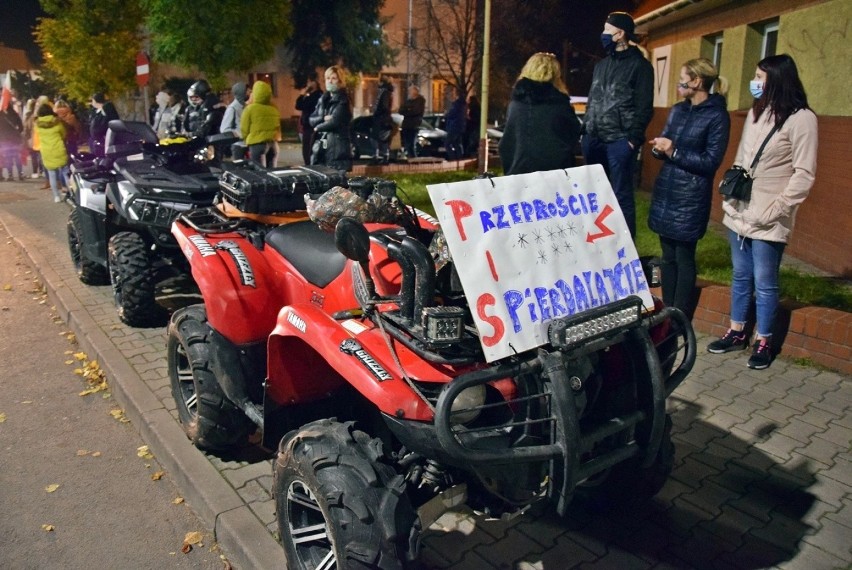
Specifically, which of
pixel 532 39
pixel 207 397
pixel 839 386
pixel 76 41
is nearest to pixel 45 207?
pixel 76 41

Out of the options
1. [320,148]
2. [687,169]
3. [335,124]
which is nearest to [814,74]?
[687,169]

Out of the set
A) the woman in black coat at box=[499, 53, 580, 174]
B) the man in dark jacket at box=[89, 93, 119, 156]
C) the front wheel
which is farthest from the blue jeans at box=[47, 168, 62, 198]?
the front wheel

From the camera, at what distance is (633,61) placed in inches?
229

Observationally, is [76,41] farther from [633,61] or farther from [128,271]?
[633,61]

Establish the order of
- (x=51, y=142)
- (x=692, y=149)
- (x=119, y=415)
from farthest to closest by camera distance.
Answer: (x=51, y=142) → (x=692, y=149) → (x=119, y=415)

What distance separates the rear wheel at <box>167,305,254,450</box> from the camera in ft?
12.7

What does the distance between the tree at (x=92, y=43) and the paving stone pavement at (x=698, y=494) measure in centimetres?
1719

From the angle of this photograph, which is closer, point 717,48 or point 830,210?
point 830,210

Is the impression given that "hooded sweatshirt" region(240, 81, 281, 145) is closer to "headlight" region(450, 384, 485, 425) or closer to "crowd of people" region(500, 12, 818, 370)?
"crowd of people" region(500, 12, 818, 370)

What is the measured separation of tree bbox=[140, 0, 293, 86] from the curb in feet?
47.8

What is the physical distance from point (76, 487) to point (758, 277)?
4.50m

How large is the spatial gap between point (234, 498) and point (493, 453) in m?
1.82

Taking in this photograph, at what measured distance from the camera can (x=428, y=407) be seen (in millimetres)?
2496

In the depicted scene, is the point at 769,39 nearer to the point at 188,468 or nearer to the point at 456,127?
the point at 188,468
